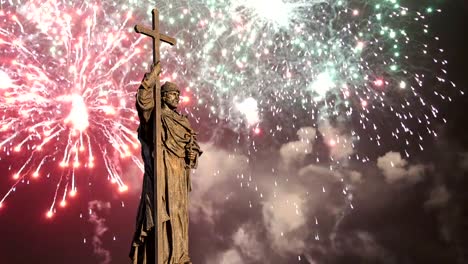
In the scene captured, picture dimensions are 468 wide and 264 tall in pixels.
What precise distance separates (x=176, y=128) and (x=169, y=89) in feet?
2.30

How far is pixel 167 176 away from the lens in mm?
8891

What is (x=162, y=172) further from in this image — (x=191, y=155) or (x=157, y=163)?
(x=191, y=155)

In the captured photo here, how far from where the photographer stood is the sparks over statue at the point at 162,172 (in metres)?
8.48

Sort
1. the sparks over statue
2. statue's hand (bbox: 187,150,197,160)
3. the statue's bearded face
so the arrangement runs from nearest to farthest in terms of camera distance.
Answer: the sparks over statue → statue's hand (bbox: 187,150,197,160) → the statue's bearded face

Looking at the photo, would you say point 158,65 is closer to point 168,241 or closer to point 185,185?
point 185,185

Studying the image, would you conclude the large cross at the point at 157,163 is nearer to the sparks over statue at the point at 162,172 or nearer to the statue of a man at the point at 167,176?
the sparks over statue at the point at 162,172

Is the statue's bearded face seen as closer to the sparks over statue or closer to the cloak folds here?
the sparks over statue

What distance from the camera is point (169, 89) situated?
9547 mm

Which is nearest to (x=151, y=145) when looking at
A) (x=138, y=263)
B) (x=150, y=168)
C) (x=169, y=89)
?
(x=150, y=168)

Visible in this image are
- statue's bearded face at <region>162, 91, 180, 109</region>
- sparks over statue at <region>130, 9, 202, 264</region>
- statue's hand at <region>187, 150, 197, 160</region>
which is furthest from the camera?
statue's bearded face at <region>162, 91, 180, 109</region>

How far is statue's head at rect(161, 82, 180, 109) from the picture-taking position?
950cm

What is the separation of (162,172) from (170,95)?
1.39 metres

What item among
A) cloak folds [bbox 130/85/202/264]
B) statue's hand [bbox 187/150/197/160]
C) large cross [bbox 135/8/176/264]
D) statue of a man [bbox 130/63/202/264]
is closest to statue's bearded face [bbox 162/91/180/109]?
statue of a man [bbox 130/63/202/264]

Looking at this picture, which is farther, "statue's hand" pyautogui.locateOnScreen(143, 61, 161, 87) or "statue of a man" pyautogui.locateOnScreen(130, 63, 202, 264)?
"statue's hand" pyautogui.locateOnScreen(143, 61, 161, 87)
